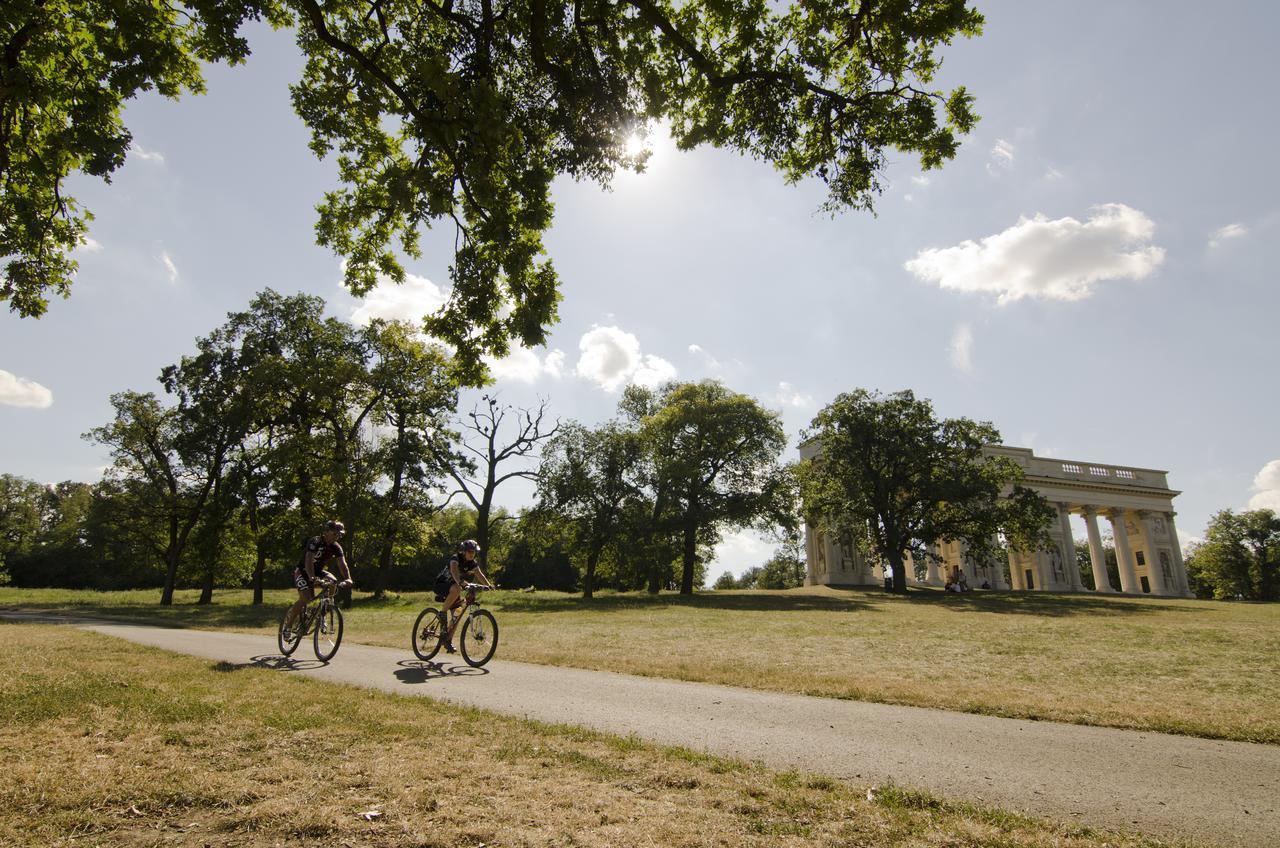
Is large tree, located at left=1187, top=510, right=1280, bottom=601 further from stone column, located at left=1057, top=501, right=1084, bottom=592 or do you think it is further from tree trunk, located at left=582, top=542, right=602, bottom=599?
tree trunk, located at left=582, top=542, right=602, bottom=599

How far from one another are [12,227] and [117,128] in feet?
8.21

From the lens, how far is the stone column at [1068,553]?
57812 mm

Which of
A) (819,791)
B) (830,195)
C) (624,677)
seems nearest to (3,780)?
(819,791)

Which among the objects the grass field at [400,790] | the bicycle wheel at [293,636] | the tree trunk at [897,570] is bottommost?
the grass field at [400,790]

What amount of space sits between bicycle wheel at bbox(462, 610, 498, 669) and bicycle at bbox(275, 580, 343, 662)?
86.6 inches

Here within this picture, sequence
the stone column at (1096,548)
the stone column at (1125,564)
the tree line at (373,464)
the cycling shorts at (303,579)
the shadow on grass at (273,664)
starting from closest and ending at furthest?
the shadow on grass at (273,664), the cycling shorts at (303,579), the tree line at (373,464), the stone column at (1125,564), the stone column at (1096,548)

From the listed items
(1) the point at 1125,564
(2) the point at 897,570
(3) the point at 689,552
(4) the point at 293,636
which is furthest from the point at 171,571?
(1) the point at 1125,564

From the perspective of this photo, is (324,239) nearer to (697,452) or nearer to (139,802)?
(139,802)

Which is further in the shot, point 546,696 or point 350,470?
point 350,470

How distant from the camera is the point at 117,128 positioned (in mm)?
8883

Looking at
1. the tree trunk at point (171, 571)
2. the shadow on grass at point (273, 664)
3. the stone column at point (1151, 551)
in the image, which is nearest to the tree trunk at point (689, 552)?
the tree trunk at point (171, 571)

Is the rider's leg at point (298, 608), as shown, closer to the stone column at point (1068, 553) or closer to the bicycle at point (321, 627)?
the bicycle at point (321, 627)

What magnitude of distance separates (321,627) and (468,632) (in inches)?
104

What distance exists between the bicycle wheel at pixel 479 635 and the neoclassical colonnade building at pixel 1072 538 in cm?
5117
